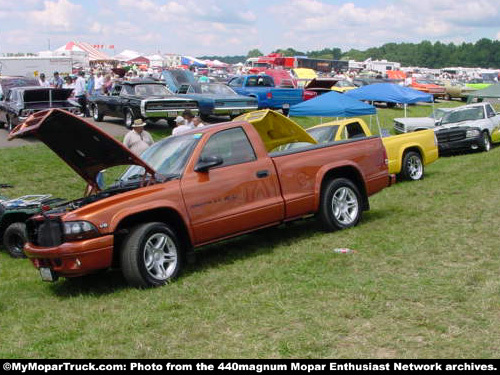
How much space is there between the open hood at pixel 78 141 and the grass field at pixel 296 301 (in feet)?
4.57

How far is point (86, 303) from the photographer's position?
663 centimetres

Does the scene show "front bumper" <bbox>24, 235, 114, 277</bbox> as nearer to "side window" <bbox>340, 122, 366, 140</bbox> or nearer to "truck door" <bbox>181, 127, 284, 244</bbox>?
"truck door" <bbox>181, 127, 284, 244</bbox>

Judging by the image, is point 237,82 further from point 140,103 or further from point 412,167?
point 412,167

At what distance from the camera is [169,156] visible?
26.4ft

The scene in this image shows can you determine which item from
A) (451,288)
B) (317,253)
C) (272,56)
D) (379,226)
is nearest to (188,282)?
(317,253)

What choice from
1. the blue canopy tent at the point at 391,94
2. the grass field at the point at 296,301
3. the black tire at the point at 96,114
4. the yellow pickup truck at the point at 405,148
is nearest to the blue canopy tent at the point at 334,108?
the blue canopy tent at the point at 391,94

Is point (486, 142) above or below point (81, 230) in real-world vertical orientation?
below

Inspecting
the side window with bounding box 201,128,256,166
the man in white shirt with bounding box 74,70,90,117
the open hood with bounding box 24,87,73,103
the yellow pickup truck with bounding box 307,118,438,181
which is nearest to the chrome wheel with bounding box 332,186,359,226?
the side window with bounding box 201,128,256,166

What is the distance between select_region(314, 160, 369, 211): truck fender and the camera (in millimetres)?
8833

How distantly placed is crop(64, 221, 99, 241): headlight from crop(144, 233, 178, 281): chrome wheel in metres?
0.58

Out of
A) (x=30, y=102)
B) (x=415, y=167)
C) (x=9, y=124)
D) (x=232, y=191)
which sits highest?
(x=30, y=102)

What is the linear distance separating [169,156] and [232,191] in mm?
925

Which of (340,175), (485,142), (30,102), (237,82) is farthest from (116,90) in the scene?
(340,175)

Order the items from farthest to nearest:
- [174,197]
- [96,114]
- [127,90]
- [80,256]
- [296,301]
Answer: [96,114] < [127,90] < [174,197] < [80,256] < [296,301]
